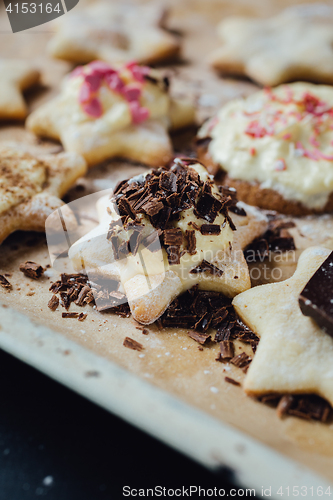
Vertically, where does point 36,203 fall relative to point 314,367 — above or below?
above

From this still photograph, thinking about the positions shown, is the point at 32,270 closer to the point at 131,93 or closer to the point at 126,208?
the point at 126,208

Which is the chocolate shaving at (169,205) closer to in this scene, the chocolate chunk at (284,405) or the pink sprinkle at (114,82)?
the chocolate chunk at (284,405)

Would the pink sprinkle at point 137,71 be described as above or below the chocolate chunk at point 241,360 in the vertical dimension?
above

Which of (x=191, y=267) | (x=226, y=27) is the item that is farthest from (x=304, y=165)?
(x=226, y=27)

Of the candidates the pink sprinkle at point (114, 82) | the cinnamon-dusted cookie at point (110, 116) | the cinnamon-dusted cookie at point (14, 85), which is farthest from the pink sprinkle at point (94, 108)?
the cinnamon-dusted cookie at point (14, 85)

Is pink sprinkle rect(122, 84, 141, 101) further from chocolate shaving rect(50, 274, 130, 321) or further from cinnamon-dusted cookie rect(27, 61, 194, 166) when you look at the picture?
chocolate shaving rect(50, 274, 130, 321)

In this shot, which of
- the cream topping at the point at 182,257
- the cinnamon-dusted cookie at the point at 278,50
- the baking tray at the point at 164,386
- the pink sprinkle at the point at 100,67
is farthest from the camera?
the cinnamon-dusted cookie at the point at 278,50

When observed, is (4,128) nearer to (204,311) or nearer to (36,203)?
(36,203)
